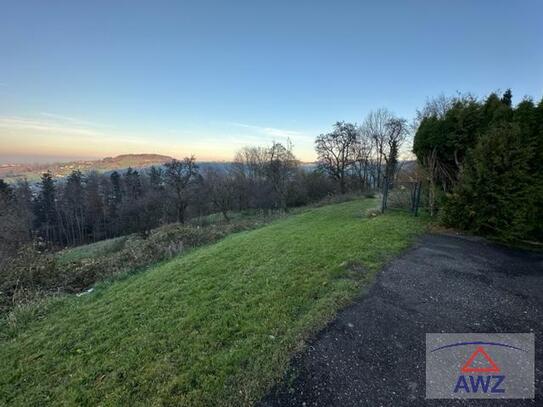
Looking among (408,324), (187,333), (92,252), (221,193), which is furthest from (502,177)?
(221,193)

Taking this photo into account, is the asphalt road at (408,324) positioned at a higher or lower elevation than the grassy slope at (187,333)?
higher

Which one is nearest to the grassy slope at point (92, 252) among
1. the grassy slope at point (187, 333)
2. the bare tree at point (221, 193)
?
the grassy slope at point (187, 333)

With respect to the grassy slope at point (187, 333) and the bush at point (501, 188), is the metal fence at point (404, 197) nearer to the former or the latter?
the bush at point (501, 188)

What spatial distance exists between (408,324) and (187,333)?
319 centimetres

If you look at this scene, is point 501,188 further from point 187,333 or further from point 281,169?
point 281,169

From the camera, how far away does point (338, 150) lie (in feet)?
110

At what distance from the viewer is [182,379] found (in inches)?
109

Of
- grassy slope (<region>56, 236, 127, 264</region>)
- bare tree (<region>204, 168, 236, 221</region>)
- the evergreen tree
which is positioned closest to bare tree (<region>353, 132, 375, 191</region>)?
bare tree (<region>204, 168, 236, 221</region>)

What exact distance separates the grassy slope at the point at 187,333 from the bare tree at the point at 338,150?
2827 cm

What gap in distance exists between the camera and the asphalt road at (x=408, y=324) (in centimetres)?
248

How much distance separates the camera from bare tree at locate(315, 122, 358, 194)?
3319cm

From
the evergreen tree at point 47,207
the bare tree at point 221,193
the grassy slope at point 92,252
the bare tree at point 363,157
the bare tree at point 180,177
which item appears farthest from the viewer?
the evergreen tree at point 47,207

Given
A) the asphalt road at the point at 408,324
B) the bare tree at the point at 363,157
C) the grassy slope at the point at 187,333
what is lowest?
the grassy slope at the point at 187,333

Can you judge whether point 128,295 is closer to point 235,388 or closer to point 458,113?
point 235,388
